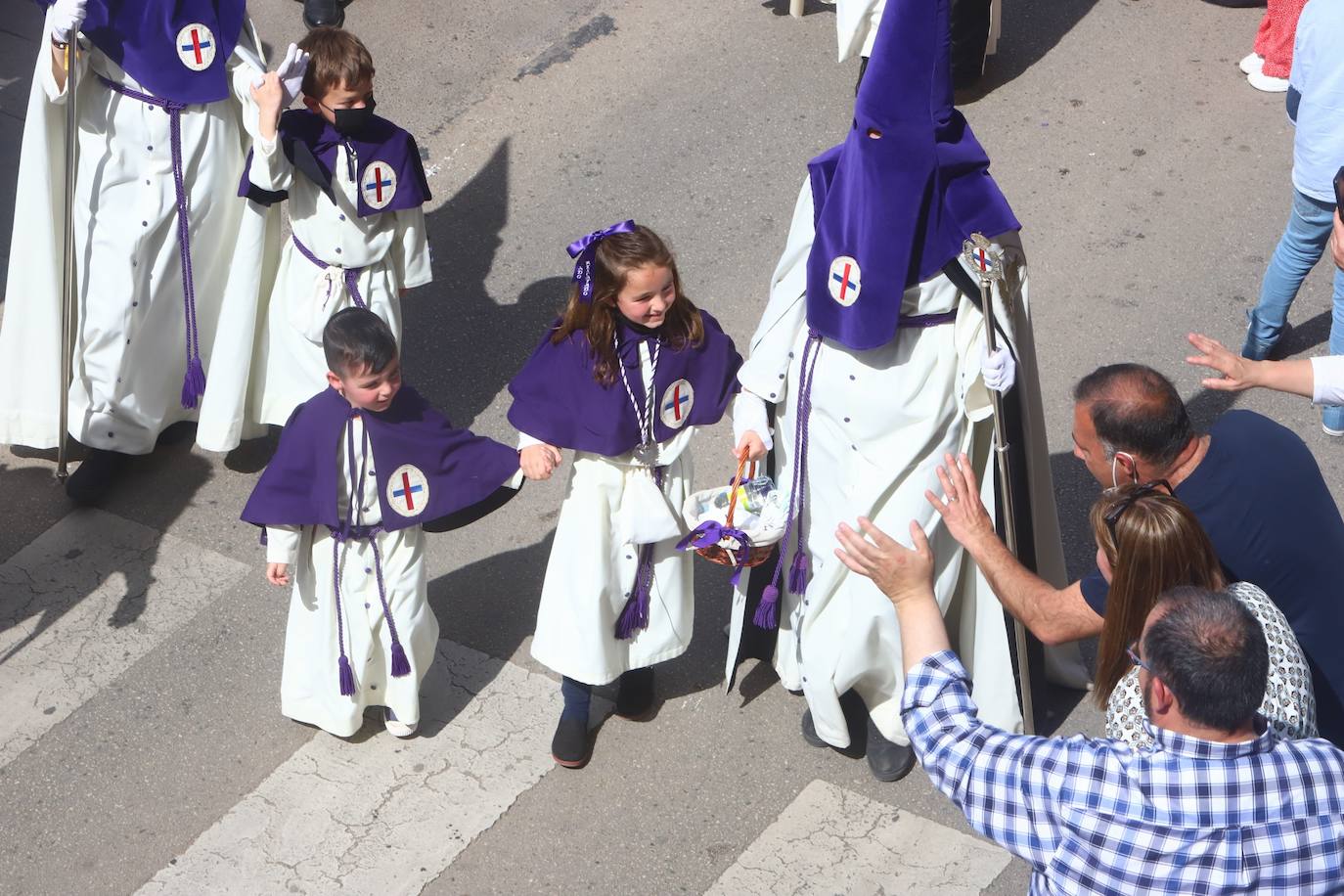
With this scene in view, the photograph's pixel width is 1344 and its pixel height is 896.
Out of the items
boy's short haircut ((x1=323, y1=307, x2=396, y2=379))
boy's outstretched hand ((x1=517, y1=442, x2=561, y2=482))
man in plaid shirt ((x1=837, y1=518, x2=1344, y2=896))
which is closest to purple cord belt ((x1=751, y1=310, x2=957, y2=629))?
boy's outstretched hand ((x1=517, y1=442, x2=561, y2=482))

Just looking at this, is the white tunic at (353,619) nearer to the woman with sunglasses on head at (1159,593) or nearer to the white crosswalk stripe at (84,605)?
the white crosswalk stripe at (84,605)

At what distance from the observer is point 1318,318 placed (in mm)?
6836

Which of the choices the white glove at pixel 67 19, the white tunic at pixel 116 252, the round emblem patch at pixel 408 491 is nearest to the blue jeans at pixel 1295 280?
the round emblem patch at pixel 408 491

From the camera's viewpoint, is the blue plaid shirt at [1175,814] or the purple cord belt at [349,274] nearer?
the blue plaid shirt at [1175,814]

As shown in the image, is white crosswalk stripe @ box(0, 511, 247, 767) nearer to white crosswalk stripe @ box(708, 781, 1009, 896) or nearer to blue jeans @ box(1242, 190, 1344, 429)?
white crosswalk stripe @ box(708, 781, 1009, 896)

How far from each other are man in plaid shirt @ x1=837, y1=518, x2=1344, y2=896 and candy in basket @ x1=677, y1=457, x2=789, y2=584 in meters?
1.53

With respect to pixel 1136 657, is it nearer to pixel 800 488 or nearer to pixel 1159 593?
pixel 1159 593

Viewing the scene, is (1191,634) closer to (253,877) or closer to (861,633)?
(861,633)

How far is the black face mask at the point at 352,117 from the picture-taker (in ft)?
18.0

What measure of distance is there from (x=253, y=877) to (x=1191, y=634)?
292 cm

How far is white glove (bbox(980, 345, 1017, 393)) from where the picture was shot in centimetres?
418

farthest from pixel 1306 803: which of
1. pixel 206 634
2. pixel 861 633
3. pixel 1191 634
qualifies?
pixel 206 634

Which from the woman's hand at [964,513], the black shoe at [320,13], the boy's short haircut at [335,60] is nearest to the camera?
the woman's hand at [964,513]

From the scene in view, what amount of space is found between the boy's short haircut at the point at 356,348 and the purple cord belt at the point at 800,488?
1.17m
